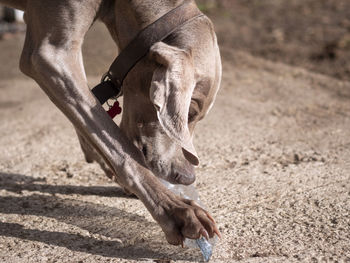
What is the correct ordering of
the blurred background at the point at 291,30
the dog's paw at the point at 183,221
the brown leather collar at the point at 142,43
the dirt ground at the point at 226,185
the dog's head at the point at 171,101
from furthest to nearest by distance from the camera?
the blurred background at the point at 291,30 → the brown leather collar at the point at 142,43 → the dirt ground at the point at 226,185 → the dog's head at the point at 171,101 → the dog's paw at the point at 183,221

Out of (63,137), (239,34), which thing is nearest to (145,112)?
(63,137)

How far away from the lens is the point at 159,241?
8.59 ft

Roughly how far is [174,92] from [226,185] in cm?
94

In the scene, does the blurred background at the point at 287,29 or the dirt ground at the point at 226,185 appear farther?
the blurred background at the point at 287,29

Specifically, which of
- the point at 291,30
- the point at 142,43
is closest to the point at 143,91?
the point at 142,43

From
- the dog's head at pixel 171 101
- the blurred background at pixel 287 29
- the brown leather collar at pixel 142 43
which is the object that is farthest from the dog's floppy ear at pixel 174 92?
the blurred background at pixel 287 29

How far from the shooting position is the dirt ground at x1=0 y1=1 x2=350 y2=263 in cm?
254

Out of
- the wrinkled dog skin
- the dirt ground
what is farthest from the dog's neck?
the dirt ground

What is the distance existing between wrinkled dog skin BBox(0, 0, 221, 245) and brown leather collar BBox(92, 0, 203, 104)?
42 mm

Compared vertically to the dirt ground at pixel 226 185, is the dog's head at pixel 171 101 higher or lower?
higher

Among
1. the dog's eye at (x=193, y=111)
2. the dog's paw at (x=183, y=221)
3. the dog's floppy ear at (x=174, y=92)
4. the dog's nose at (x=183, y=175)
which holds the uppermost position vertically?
the dog's floppy ear at (x=174, y=92)

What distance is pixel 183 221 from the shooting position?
2.38 meters

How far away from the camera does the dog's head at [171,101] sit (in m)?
2.44

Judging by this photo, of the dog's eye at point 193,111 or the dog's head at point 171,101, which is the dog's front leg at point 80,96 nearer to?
the dog's head at point 171,101
